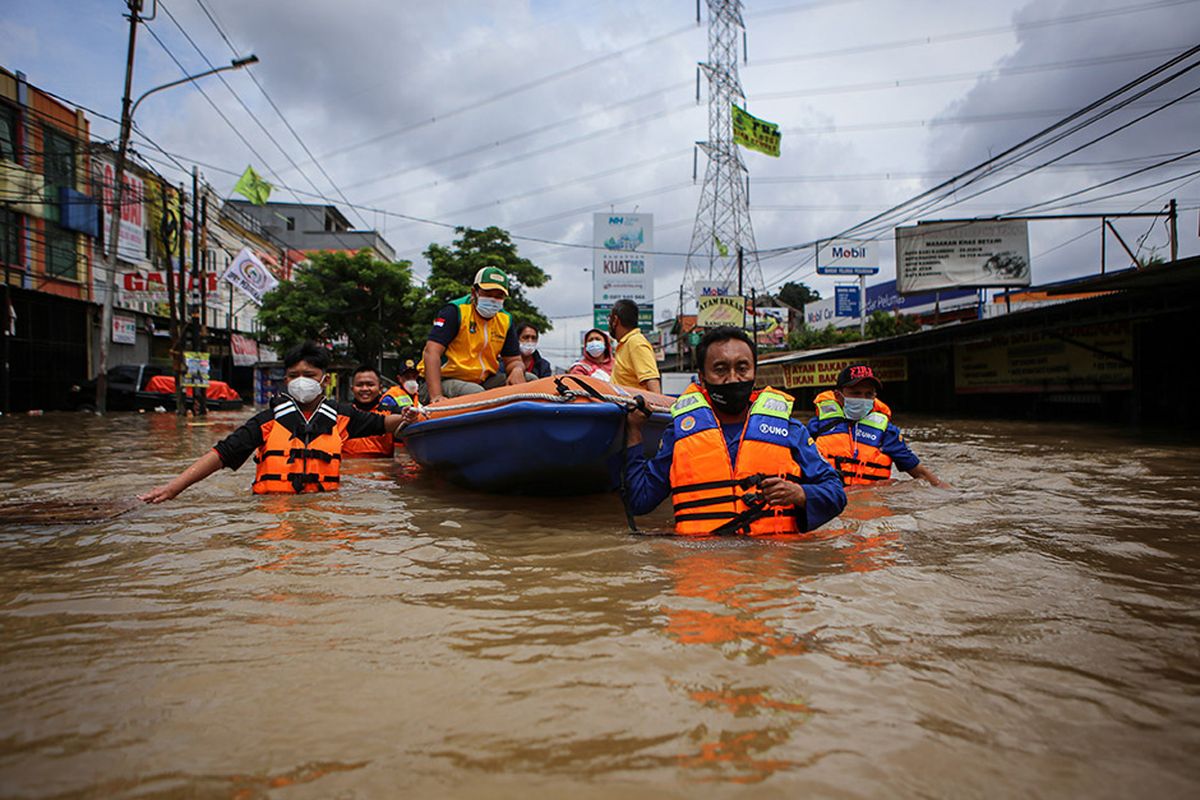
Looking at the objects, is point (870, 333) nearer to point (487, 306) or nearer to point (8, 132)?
point (487, 306)

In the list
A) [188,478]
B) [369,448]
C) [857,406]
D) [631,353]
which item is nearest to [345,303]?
[369,448]

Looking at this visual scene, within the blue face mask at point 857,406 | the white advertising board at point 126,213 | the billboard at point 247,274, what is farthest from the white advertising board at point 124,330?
the blue face mask at point 857,406

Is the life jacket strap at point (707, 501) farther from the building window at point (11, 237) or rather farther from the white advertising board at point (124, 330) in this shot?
the white advertising board at point (124, 330)

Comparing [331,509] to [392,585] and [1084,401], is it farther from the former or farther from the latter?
[1084,401]

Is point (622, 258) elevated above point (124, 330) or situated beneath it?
elevated above

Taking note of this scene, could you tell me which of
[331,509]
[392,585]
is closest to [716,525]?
[392,585]

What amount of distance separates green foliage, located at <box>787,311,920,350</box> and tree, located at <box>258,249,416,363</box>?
17.8m

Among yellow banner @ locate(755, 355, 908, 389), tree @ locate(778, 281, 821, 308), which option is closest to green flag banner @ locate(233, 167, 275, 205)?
yellow banner @ locate(755, 355, 908, 389)

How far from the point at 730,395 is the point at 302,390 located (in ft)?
9.37

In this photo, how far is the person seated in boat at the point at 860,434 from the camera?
5.48m

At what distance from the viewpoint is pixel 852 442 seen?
568 centimetres

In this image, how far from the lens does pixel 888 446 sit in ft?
18.3

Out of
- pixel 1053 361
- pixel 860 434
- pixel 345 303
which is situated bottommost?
pixel 860 434

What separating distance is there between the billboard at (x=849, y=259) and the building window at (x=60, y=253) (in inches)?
1238
